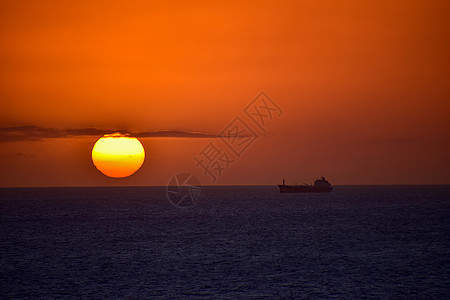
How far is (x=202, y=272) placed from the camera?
151 ft

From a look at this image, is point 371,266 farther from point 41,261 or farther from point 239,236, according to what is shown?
point 41,261

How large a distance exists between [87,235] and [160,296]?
46.1 meters

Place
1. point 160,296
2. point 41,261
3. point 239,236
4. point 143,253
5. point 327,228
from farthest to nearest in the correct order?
point 327,228
point 239,236
point 143,253
point 41,261
point 160,296

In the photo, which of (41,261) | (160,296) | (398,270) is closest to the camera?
(160,296)

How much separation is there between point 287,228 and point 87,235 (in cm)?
3543

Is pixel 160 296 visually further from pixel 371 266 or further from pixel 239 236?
pixel 239 236

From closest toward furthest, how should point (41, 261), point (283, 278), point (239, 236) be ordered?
point (283, 278)
point (41, 261)
point (239, 236)

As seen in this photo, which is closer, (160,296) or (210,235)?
(160,296)

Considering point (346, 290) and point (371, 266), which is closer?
point (346, 290)

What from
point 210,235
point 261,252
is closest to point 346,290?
point 261,252

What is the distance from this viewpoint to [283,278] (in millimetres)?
43219

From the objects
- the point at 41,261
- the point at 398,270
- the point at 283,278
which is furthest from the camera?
the point at 41,261

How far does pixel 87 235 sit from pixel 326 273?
46652 millimetres

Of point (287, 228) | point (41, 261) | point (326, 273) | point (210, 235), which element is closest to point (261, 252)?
point (326, 273)
